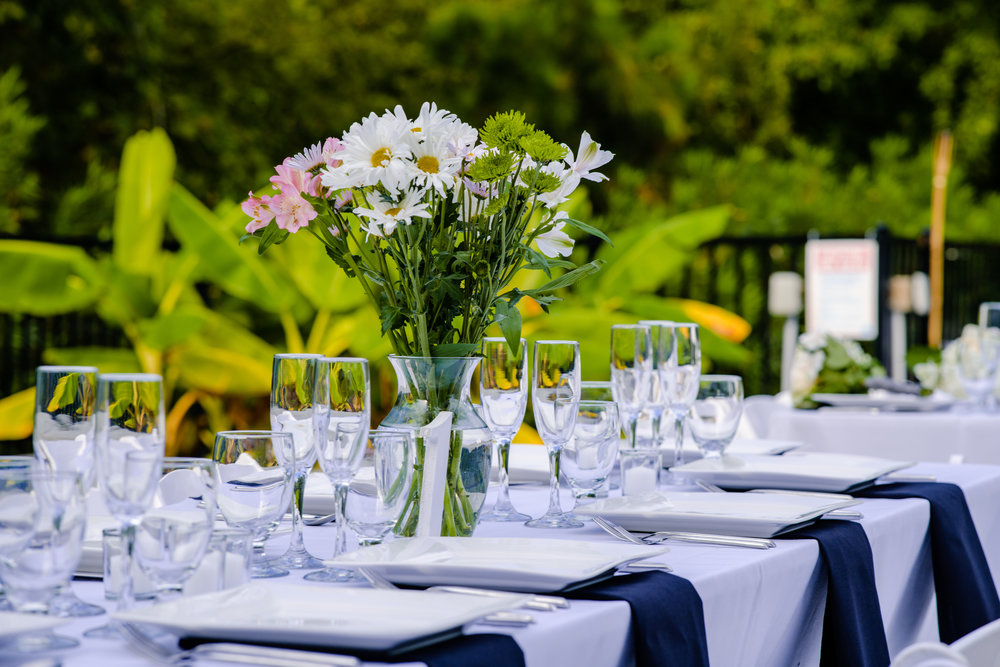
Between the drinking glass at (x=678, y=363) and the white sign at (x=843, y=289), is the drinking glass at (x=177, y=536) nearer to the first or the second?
the drinking glass at (x=678, y=363)

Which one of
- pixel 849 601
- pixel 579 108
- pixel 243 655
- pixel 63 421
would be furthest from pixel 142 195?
pixel 579 108

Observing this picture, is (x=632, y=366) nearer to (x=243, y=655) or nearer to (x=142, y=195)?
(x=243, y=655)

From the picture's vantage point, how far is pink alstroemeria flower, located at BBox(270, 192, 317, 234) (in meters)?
1.50

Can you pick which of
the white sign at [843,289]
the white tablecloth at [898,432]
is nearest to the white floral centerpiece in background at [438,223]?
the white tablecloth at [898,432]

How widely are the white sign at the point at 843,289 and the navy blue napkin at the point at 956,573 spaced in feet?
15.9

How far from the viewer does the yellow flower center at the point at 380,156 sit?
4.75 feet

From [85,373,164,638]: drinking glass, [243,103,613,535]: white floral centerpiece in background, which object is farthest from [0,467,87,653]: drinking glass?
[243,103,613,535]: white floral centerpiece in background

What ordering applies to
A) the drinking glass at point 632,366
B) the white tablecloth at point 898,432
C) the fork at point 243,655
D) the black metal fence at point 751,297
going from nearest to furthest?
the fork at point 243,655
the drinking glass at point 632,366
the white tablecloth at point 898,432
the black metal fence at point 751,297

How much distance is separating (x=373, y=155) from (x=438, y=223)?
4.9 inches

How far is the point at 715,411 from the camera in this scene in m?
2.05

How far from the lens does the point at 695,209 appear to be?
11.7 m

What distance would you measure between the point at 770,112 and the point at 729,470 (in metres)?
11.6

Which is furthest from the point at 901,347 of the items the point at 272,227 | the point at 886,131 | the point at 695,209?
the point at 886,131

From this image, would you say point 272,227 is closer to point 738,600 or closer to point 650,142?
point 738,600
